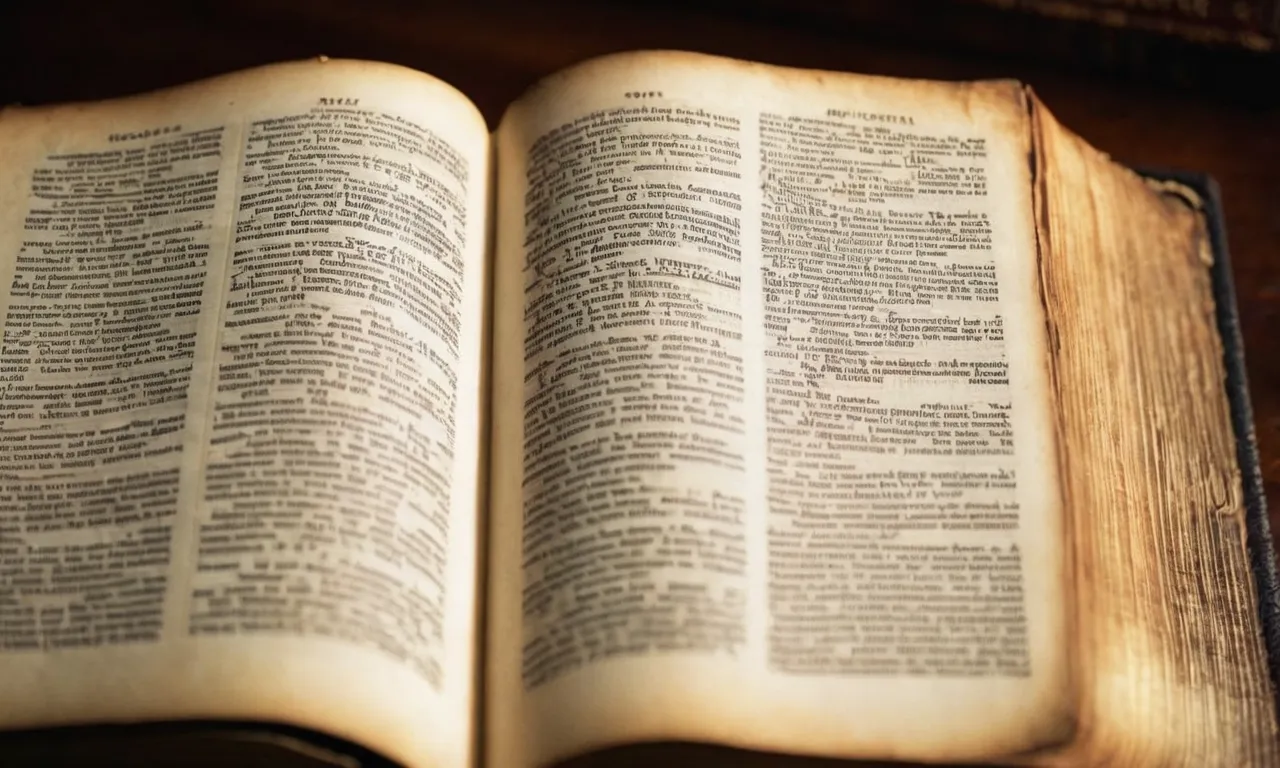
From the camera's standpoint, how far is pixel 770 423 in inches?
31.4

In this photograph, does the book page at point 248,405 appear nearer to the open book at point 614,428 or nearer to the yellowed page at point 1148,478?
the open book at point 614,428

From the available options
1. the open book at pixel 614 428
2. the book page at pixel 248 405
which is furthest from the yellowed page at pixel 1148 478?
the book page at pixel 248 405

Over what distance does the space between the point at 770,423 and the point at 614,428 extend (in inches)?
3.8

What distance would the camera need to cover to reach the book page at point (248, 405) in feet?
2.34

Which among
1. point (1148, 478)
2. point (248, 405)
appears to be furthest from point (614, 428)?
point (1148, 478)

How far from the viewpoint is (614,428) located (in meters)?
0.78

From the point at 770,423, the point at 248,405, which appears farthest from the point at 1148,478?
the point at 248,405

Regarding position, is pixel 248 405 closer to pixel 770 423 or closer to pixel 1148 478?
pixel 770 423

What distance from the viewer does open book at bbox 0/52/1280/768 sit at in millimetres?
725

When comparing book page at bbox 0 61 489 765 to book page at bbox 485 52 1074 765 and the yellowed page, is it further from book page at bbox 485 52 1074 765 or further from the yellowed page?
the yellowed page

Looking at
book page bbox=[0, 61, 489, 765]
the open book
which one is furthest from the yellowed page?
book page bbox=[0, 61, 489, 765]

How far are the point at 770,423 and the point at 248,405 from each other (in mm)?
314

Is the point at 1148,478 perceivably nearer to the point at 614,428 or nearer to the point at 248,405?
the point at 614,428

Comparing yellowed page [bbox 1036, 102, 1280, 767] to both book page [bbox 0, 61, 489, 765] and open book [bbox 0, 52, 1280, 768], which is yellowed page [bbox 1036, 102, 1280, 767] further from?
book page [bbox 0, 61, 489, 765]
